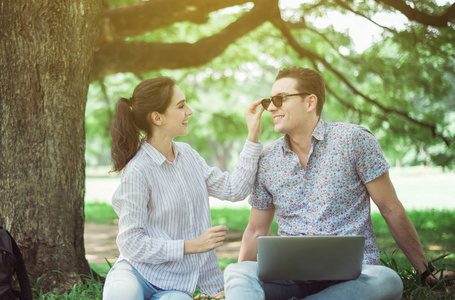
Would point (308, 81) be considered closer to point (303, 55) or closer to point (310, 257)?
point (310, 257)

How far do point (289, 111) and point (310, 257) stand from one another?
98 cm

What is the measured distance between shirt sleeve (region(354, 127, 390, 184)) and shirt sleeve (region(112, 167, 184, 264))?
1138 millimetres

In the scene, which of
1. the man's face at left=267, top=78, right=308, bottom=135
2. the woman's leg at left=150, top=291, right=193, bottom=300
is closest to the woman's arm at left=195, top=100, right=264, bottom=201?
the man's face at left=267, top=78, right=308, bottom=135

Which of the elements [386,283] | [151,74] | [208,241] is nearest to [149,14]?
[151,74]

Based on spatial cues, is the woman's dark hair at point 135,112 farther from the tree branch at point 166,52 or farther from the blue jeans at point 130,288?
the tree branch at point 166,52

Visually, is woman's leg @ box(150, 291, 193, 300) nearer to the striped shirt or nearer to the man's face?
the striped shirt

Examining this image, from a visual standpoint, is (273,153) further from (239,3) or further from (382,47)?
(382,47)

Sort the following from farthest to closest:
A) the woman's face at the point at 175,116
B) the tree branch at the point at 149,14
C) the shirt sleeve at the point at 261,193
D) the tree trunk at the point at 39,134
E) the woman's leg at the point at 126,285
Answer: the tree branch at the point at 149,14 → the tree trunk at the point at 39,134 → the shirt sleeve at the point at 261,193 → the woman's face at the point at 175,116 → the woman's leg at the point at 126,285

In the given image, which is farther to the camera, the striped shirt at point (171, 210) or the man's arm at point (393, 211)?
the man's arm at point (393, 211)

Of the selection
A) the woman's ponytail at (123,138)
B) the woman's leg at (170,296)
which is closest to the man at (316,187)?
the woman's leg at (170,296)

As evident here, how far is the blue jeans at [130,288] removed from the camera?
286 centimetres

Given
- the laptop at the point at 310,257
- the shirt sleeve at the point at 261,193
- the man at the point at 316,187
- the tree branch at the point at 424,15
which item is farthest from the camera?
the tree branch at the point at 424,15

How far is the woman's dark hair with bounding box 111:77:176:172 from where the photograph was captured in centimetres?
324

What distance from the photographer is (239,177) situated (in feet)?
11.0
